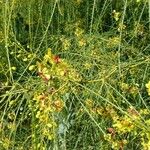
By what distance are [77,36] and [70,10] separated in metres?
0.18

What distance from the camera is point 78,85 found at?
145 centimetres

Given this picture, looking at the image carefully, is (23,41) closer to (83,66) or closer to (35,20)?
(35,20)

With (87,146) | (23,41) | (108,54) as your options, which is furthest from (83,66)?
(23,41)

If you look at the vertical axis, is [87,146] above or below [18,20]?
below

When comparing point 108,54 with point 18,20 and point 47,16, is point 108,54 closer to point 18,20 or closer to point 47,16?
point 47,16

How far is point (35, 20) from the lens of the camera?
6.93 feet

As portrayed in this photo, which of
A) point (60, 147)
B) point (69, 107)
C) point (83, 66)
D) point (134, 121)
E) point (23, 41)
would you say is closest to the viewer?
point (134, 121)

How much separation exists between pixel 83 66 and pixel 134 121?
56cm

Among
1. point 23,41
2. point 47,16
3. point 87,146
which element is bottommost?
point 87,146

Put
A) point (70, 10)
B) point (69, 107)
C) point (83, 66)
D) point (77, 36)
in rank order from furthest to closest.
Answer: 1. point (70, 10)
2. point (77, 36)
3. point (83, 66)
4. point (69, 107)

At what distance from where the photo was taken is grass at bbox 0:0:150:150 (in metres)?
1.35

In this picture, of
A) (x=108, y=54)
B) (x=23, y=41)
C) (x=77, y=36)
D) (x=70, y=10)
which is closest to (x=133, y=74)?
(x=108, y=54)

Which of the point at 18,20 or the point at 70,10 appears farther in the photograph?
the point at 18,20

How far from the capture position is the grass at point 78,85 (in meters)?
1.35
